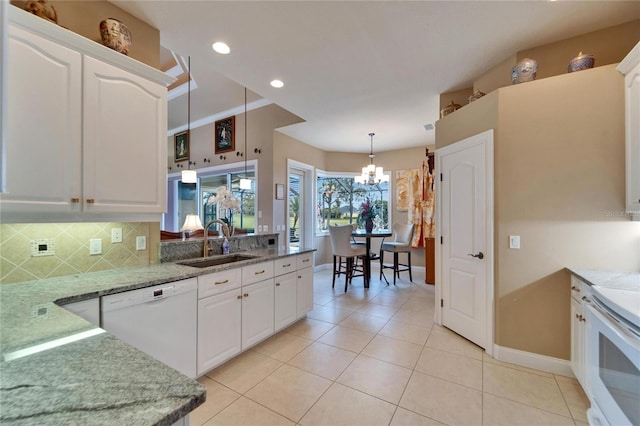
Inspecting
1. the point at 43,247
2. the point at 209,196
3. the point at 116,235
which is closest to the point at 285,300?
the point at 116,235

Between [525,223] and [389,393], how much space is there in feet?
6.03

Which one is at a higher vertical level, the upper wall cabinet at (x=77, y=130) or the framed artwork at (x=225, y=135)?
the framed artwork at (x=225, y=135)

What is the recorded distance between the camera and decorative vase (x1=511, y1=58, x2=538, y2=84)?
2.32m

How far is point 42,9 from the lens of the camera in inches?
62.6

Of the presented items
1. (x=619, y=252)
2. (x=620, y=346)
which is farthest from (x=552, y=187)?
(x=620, y=346)

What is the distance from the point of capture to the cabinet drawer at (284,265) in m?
2.79

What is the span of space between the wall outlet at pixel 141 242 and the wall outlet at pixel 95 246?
26cm

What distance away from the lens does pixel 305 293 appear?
324 cm

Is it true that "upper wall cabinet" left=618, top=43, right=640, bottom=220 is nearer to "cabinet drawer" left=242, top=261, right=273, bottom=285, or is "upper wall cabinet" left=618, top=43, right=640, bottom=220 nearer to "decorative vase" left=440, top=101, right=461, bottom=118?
"decorative vase" left=440, top=101, right=461, bottom=118

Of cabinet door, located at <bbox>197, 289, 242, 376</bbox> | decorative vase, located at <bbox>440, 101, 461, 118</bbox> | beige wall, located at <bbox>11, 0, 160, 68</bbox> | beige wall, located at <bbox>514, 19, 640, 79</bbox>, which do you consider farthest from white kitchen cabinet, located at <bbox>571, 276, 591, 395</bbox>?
beige wall, located at <bbox>11, 0, 160, 68</bbox>

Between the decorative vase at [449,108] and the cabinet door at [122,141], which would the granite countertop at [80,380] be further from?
the decorative vase at [449,108]

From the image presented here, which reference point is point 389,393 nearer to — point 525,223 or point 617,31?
point 525,223

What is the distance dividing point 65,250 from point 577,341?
12.4 ft

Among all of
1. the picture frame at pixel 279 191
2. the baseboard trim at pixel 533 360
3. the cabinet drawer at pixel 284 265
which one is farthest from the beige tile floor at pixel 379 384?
the picture frame at pixel 279 191
